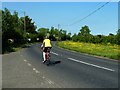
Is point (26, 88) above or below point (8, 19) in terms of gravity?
below

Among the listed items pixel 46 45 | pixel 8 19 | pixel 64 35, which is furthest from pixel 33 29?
pixel 46 45

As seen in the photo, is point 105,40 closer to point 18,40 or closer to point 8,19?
point 18,40

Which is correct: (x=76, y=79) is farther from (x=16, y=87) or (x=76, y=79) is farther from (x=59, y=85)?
(x=16, y=87)

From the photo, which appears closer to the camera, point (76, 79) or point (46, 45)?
point (76, 79)

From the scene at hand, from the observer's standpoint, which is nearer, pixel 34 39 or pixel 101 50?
pixel 101 50

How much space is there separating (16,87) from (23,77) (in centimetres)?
285

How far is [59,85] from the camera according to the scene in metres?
12.2

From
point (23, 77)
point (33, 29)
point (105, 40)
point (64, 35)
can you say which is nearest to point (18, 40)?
point (105, 40)

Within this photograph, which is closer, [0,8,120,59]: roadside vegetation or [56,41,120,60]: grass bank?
[56,41,120,60]: grass bank

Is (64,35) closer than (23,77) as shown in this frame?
No

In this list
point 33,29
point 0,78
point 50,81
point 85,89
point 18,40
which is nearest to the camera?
point 85,89

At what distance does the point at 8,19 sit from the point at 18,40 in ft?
78.1

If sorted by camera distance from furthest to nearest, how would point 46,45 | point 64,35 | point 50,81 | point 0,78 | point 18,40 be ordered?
A: point 64,35
point 18,40
point 46,45
point 0,78
point 50,81

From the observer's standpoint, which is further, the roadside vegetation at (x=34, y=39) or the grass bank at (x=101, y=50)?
the roadside vegetation at (x=34, y=39)
